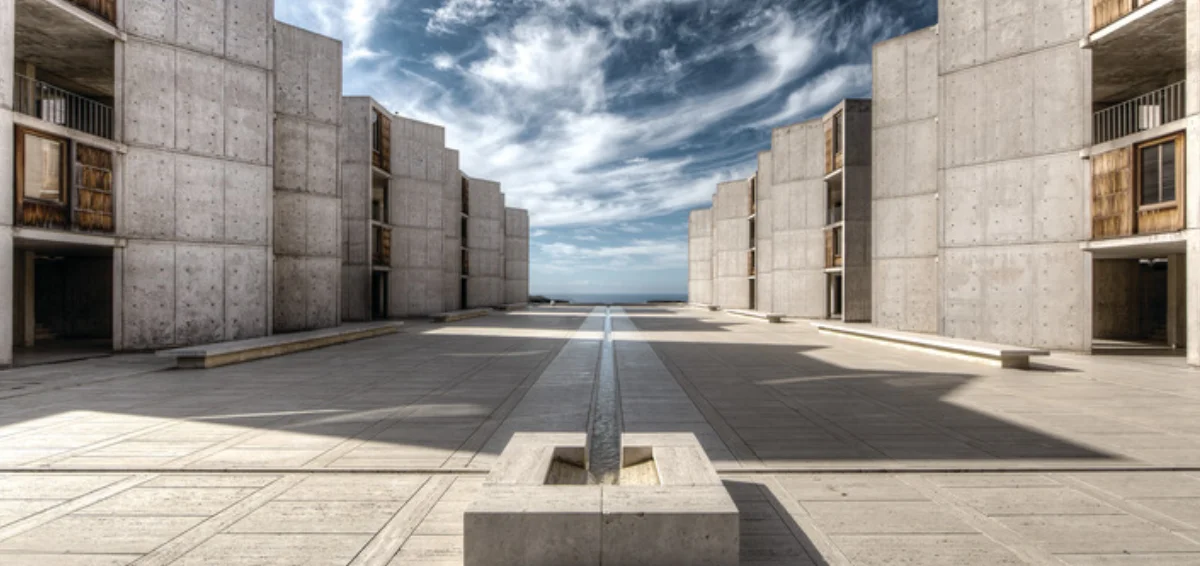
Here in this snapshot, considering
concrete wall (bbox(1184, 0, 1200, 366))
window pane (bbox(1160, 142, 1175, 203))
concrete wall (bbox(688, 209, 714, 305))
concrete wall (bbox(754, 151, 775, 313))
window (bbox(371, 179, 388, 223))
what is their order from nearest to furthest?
concrete wall (bbox(1184, 0, 1200, 366)) → window pane (bbox(1160, 142, 1175, 203)) → window (bbox(371, 179, 388, 223)) → concrete wall (bbox(754, 151, 775, 313)) → concrete wall (bbox(688, 209, 714, 305))

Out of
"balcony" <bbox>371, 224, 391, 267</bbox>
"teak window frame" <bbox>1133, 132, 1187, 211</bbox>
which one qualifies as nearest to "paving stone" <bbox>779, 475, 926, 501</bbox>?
"teak window frame" <bbox>1133, 132, 1187, 211</bbox>

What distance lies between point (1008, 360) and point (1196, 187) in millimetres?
5552

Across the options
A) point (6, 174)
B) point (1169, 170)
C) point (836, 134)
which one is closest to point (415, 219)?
point (6, 174)

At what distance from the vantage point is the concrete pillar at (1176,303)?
55.5ft

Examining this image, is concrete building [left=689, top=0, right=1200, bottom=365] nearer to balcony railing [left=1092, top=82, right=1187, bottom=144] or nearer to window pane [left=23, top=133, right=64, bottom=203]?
balcony railing [left=1092, top=82, right=1187, bottom=144]

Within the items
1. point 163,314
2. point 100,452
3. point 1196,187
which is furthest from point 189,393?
point 1196,187

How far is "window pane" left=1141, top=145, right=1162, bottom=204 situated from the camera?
1477 centimetres

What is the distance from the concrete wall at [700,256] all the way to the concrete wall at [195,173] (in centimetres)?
4486

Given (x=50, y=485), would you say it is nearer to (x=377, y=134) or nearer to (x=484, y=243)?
(x=377, y=134)

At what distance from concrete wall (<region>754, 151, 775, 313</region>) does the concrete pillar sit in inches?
761

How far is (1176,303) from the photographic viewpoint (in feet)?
56.4

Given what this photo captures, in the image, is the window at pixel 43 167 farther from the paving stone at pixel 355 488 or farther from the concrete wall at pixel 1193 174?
the concrete wall at pixel 1193 174

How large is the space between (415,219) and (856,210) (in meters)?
22.8

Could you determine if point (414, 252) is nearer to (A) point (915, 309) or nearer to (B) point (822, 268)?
(B) point (822, 268)
